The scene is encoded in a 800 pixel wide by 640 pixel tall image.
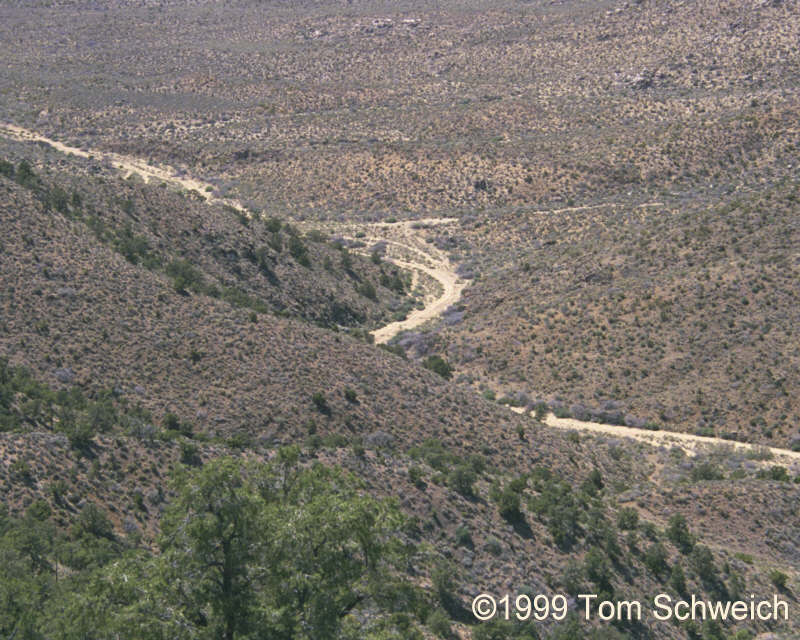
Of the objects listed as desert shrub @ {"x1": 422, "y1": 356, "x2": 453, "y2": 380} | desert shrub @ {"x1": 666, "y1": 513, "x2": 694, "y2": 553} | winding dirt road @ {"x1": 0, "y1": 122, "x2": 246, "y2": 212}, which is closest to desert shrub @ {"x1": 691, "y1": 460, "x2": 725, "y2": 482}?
desert shrub @ {"x1": 666, "y1": 513, "x2": 694, "y2": 553}

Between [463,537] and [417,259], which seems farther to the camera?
[417,259]

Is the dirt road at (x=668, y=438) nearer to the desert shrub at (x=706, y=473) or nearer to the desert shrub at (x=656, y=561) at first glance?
the desert shrub at (x=706, y=473)

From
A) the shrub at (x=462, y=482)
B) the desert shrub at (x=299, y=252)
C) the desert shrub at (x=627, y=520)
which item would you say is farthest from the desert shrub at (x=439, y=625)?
the desert shrub at (x=299, y=252)

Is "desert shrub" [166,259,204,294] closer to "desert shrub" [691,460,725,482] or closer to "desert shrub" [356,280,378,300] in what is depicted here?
"desert shrub" [356,280,378,300]

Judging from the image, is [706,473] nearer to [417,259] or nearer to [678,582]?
[678,582]

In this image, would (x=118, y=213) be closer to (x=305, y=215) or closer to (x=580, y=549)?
(x=305, y=215)

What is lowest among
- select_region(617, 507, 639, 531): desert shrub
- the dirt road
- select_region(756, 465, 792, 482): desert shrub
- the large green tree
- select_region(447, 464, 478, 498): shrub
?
the dirt road

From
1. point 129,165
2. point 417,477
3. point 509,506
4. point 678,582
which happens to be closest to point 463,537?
point 509,506

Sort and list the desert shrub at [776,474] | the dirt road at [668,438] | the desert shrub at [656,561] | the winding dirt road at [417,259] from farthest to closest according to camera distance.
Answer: the winding dirt road at [417,259], the dirt road at [668,438], the desert shrub at [776,474], the desert shrub at [656,561]
